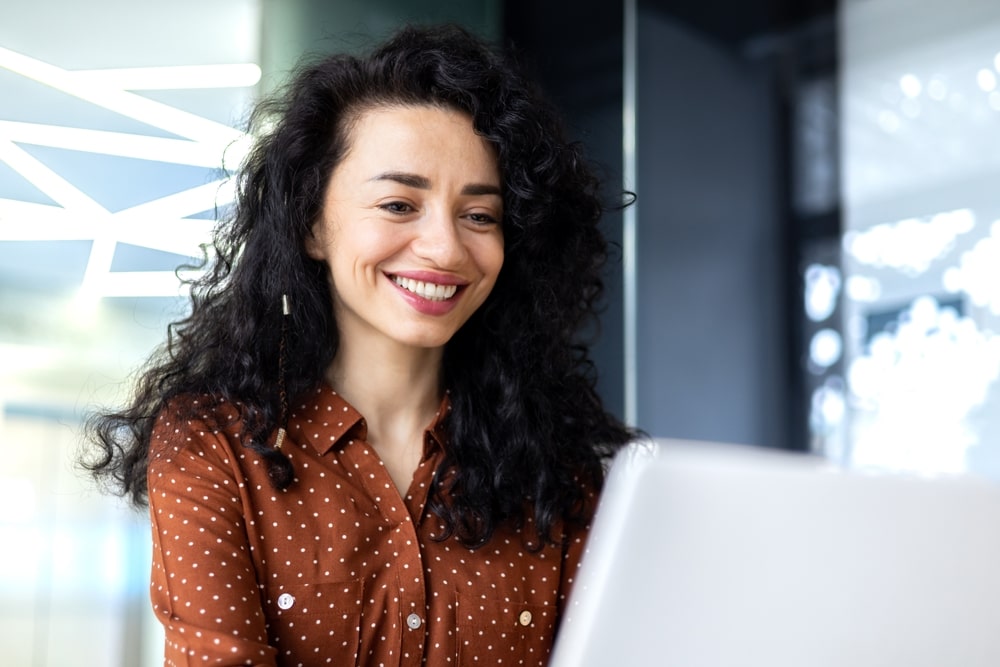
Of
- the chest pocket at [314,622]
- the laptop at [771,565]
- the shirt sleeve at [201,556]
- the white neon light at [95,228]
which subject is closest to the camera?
the laptop at [771,565]

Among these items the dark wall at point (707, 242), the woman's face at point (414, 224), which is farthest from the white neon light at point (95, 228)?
the dark wall at point (707, 242)

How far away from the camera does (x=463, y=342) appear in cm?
180

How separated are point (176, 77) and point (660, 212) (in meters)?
1.79

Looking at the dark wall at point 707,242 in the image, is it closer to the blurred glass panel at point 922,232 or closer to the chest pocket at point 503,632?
the blurred glass panel at point 922,232

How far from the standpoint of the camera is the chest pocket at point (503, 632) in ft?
4.87

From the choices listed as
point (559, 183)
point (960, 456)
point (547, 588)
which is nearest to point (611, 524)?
point (547, 588)

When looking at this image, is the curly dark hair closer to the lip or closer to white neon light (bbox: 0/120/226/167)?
the lip

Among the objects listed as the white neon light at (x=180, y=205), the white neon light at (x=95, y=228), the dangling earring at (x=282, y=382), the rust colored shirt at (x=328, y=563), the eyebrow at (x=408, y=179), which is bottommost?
the rust colored shirt at (x=328, y=563)

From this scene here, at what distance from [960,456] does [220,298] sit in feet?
8.53

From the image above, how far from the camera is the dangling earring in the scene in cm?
151

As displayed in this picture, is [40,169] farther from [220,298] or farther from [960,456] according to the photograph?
[960,456]

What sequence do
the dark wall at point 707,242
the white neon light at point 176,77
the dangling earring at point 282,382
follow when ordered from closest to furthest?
the dangling earring at point 282,382 → the white neon light at point 176,77 → the dark wall at point 707,242

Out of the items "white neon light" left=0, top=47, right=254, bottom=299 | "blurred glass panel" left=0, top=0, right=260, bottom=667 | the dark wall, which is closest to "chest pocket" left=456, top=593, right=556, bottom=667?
"blurred glass panel" left=0, top=0, right=260, bottom=667

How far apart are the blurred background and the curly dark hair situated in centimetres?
85
